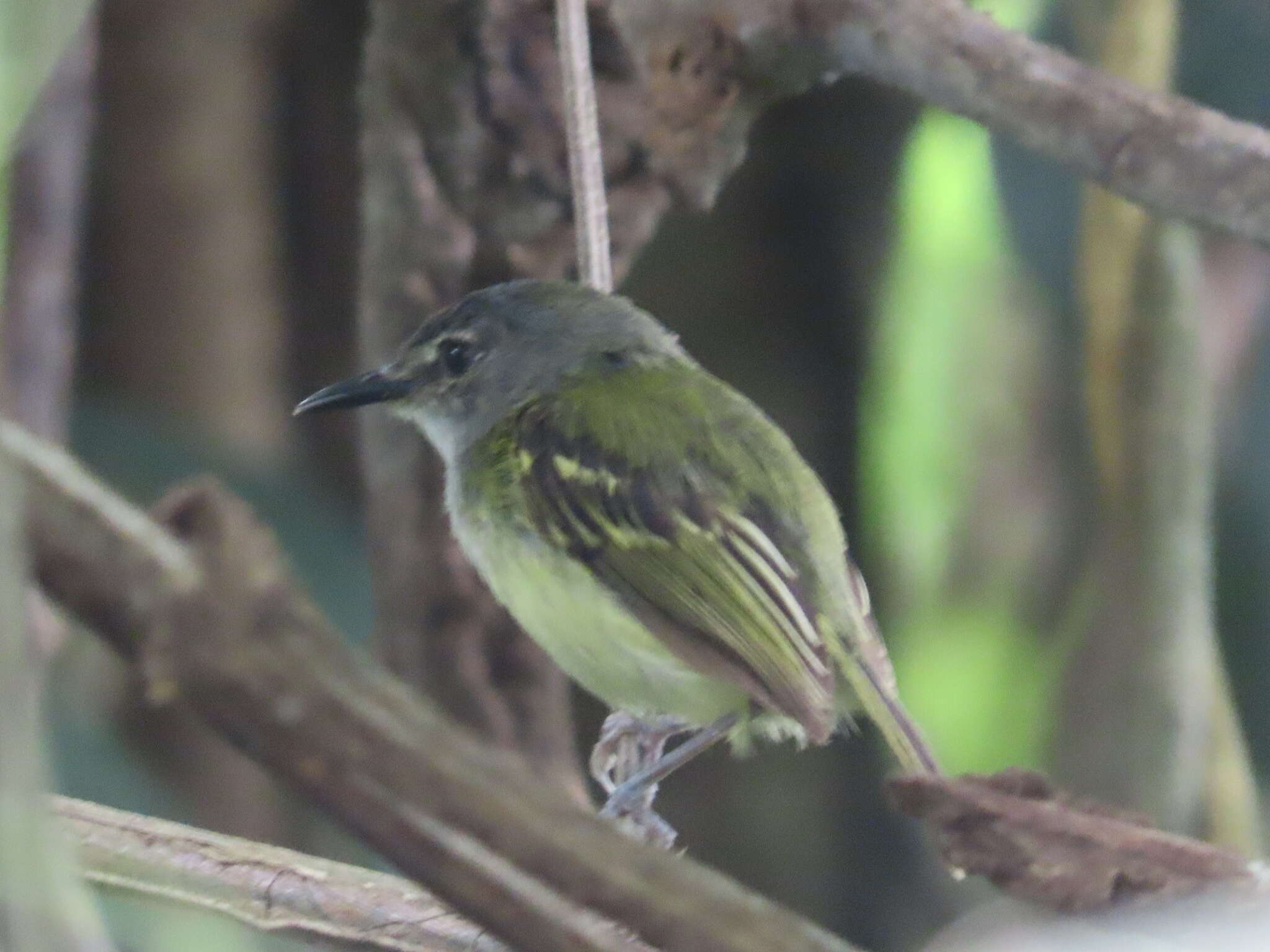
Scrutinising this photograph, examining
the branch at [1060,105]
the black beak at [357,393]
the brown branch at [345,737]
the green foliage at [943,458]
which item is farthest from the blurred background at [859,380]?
the brown branch at [345,737]

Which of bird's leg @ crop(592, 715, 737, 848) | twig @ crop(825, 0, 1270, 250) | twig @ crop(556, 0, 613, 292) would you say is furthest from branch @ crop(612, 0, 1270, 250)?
bird's leg @ crop(592, 715, 737, 848)

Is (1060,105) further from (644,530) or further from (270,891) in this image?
(270,891)

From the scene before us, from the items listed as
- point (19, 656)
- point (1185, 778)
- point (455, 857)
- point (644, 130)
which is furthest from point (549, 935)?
point (1185, 778)

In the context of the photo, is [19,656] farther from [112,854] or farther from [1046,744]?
A: [1046,744]

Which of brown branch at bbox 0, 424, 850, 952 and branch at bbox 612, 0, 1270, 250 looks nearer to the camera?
brown branch at bbox 0, 424, 850, 952

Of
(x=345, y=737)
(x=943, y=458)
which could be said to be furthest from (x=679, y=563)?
(x=943, y=458)

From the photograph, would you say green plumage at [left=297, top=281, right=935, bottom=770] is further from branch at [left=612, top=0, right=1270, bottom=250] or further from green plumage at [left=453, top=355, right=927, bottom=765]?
branch at [left=612, top=0, right=1270, bottom=250]
